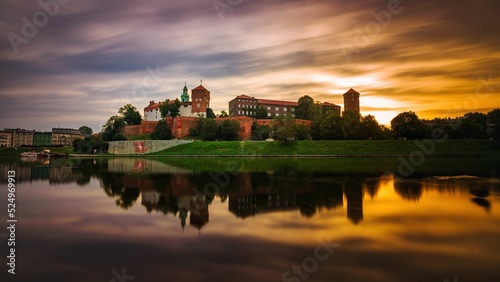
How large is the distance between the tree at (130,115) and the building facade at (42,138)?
43.2 metres

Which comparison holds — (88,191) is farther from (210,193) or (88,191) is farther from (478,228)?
(478,228)

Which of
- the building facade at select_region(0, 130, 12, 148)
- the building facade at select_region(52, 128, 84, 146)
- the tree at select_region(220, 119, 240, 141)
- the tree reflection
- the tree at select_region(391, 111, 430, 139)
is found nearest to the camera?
the tree reflection

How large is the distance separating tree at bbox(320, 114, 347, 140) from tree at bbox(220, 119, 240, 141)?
1388cm

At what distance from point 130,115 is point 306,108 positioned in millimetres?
38769

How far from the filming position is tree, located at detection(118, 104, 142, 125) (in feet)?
225

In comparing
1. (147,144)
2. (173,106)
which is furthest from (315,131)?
(173,106)

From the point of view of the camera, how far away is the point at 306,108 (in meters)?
68.6

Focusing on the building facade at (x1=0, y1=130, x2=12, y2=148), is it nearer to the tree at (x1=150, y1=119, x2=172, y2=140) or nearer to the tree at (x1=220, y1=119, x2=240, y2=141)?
the tree at (x1=150, y1=119, x2=172, y2=140)

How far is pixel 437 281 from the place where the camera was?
166 inches

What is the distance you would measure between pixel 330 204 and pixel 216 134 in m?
43.6

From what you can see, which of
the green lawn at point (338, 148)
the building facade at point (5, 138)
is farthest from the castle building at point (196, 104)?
the building facade at point (5, 138)

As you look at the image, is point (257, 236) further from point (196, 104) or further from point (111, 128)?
point (111, 128)

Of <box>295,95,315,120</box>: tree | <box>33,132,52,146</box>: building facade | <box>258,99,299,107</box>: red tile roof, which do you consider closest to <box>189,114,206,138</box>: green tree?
<box>295,95,315,120</box>: tree

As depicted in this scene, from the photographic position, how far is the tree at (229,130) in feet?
169
